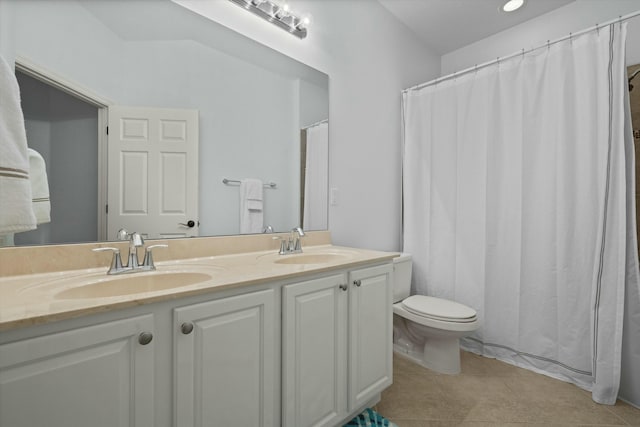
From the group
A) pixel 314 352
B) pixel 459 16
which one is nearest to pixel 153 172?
pixel 314 352

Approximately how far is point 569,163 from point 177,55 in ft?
7.29

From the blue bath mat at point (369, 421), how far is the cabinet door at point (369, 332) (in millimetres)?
128

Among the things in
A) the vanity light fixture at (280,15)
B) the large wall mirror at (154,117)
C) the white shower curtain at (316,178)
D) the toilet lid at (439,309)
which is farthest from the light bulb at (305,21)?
the toilet lid at (439,309)

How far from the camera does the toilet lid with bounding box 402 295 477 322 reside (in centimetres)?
179

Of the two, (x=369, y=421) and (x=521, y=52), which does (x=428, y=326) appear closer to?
(x=369, y=421)

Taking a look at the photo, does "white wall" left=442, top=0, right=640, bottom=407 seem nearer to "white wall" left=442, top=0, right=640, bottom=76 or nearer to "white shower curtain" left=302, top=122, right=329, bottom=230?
"white wall" left=442, top=0, right=640, bottom=76

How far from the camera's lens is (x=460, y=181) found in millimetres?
2209

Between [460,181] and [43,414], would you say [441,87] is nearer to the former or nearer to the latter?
[460,181]

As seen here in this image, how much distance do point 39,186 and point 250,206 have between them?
85cm

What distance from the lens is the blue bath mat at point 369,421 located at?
1418 millimetres

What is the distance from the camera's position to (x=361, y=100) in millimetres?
2229

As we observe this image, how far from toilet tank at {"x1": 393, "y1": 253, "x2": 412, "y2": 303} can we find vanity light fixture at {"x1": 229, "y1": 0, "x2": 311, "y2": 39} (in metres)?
1.64

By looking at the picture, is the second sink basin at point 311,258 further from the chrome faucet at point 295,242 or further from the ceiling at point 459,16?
the ceiling at point 459,16

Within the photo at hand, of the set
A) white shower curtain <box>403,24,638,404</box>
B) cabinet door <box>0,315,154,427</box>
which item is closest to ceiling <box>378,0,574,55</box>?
white shower curtain <box>403,24,638,404</box>
